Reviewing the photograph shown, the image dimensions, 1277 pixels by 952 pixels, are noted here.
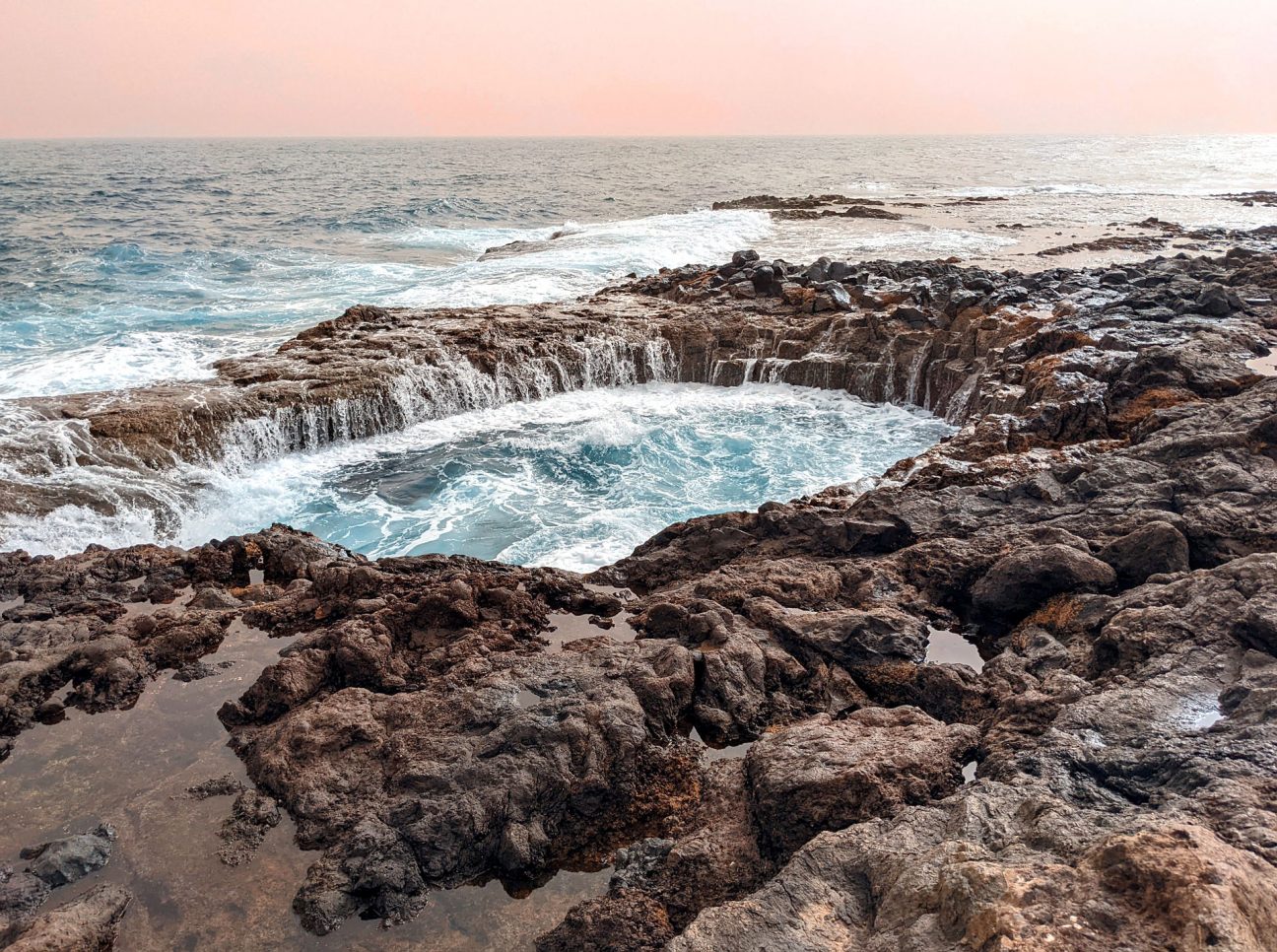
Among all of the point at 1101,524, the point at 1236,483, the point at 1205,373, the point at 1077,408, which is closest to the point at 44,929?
the point at 1101,524

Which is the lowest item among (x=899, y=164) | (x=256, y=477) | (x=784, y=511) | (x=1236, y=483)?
(x=256, y=477)

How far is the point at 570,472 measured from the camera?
15.1 meters

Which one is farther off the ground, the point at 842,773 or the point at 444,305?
the point at 444,305

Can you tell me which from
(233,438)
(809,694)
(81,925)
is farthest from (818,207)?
(81,925)

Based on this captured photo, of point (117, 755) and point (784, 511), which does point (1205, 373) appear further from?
point (117, 755)

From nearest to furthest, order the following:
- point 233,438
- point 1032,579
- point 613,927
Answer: point 613,927, point 1032,579, point 233,438

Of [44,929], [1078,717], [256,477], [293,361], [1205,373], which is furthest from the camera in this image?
[293,361]

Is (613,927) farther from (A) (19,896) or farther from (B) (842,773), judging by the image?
(A) (19,896)

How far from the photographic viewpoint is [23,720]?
22.7ft

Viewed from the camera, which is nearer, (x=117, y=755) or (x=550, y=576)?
(x=117, y=755)

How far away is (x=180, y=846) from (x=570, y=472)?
32.9ft

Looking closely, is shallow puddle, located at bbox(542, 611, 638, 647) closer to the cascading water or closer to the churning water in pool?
the churning water in pool

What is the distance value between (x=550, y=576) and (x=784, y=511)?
3.00 m

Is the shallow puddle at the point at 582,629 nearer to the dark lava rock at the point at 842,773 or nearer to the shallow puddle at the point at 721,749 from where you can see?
the shallow puddle at the point at 721,749
